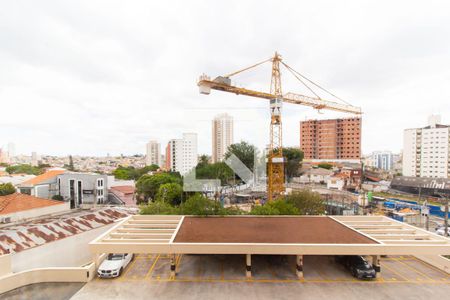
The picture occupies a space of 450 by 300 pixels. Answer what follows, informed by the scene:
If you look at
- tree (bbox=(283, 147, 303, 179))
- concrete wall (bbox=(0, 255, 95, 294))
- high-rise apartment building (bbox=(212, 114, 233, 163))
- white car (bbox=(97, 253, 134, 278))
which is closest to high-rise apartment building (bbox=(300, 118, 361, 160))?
high-rise apartment building (bbox=(212, 114, 233, 163))

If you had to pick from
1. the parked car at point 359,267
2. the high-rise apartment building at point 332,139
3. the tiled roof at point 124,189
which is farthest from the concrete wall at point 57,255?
the high-rise apartment building at point 332,139

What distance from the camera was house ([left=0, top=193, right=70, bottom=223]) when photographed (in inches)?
814

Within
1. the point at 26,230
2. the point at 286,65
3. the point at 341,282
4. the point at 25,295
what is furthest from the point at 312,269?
the point at 286,65

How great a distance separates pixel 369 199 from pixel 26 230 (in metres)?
37.8

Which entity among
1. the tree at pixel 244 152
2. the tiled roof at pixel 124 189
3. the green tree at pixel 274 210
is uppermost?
the tree at pixel 244 152

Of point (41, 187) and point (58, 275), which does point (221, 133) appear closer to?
point (41, 187)

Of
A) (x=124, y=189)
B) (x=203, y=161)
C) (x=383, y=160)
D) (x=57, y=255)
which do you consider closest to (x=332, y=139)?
(x=203, y=161)

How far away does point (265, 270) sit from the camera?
10.2 metres

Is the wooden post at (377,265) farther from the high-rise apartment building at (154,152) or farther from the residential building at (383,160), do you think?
the residential building at (383,160)

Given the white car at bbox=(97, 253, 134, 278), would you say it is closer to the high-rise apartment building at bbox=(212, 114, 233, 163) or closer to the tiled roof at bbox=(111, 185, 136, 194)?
the tiled roof at bbox=(111, 185, 136, 194)

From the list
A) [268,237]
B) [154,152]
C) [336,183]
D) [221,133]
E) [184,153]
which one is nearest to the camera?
[268,237]

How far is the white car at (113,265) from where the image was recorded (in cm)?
953

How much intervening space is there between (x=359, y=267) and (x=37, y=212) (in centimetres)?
2707

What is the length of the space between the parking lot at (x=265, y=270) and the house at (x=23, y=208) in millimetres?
16907
